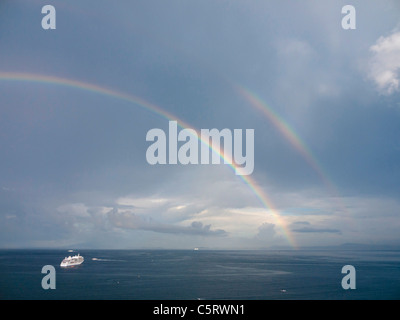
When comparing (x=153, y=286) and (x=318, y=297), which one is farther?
(x=153, y=286)

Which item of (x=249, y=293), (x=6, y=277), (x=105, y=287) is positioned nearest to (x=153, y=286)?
(x=105, y=287)
